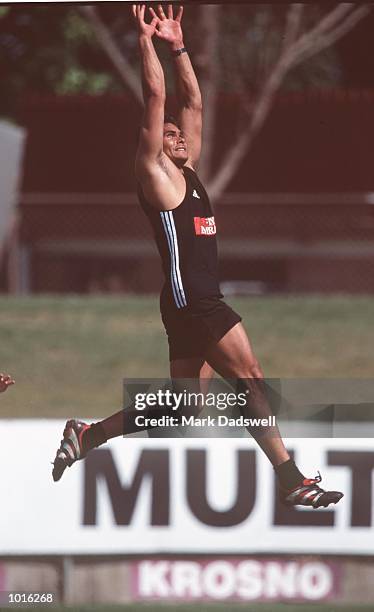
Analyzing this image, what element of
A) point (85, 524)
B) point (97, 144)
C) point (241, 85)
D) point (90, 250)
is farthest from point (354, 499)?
point (97, 144)

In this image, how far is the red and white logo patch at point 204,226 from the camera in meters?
4.60

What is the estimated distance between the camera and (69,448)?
522cm

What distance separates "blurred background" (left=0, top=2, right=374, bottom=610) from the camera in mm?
13234

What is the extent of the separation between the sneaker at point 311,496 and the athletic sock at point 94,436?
769mm

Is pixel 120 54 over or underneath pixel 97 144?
underneath

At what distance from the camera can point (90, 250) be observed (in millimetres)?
15922

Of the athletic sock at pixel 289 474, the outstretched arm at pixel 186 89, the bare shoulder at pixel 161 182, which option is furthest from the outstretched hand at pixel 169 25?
the athletic sock at pixel 289 474

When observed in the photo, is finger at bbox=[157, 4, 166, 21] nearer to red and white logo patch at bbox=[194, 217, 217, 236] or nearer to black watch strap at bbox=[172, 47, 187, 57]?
black watch strap at bbox=[172, 47, 187, 57]

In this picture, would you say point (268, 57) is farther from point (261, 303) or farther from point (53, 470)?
point (53, 470)

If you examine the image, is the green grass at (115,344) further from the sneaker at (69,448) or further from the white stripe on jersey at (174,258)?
the white stripe on jersey at (174,258)

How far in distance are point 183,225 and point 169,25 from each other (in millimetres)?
787

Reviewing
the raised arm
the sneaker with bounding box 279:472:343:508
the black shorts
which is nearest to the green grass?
the sneaker with bounding box 279:472:343:508

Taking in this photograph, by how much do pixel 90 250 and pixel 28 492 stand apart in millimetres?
9966

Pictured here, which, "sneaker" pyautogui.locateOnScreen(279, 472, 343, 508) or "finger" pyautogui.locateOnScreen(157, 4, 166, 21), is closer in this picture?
"finger" pyautogui.locateOnScreen(157, 4, 166, 21)
